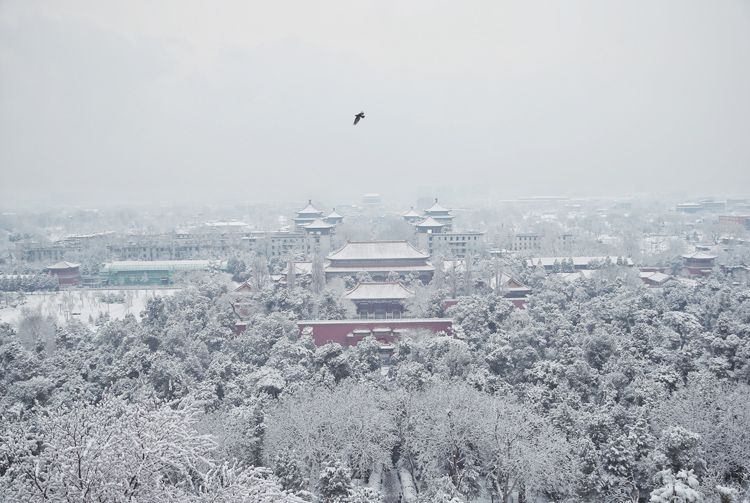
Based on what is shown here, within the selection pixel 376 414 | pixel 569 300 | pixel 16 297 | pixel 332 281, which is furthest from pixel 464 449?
pixel 16 297

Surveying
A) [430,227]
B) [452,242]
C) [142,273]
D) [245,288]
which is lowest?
[142,273]

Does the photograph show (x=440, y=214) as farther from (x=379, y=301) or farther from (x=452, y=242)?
(x=379, y=301)

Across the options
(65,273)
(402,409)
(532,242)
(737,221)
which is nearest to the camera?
(402,409)

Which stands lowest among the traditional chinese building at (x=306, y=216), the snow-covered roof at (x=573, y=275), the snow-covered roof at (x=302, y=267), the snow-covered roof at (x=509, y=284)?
the snow-covered roof at (x=573, y=275)

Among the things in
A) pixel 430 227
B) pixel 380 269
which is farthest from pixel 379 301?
pixel 430 227

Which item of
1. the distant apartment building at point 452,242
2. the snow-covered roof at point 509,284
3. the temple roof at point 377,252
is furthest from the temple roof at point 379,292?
the distant apartment building at point 452,242

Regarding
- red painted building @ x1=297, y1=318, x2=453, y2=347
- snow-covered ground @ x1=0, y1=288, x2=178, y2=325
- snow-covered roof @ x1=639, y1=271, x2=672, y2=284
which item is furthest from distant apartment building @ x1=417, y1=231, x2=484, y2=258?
red painted building @ x1=297, y1=318, x2=453, y2=347

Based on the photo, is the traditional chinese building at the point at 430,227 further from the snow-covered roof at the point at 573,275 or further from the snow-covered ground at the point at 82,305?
the snow-covered ground at the point at 82,305
